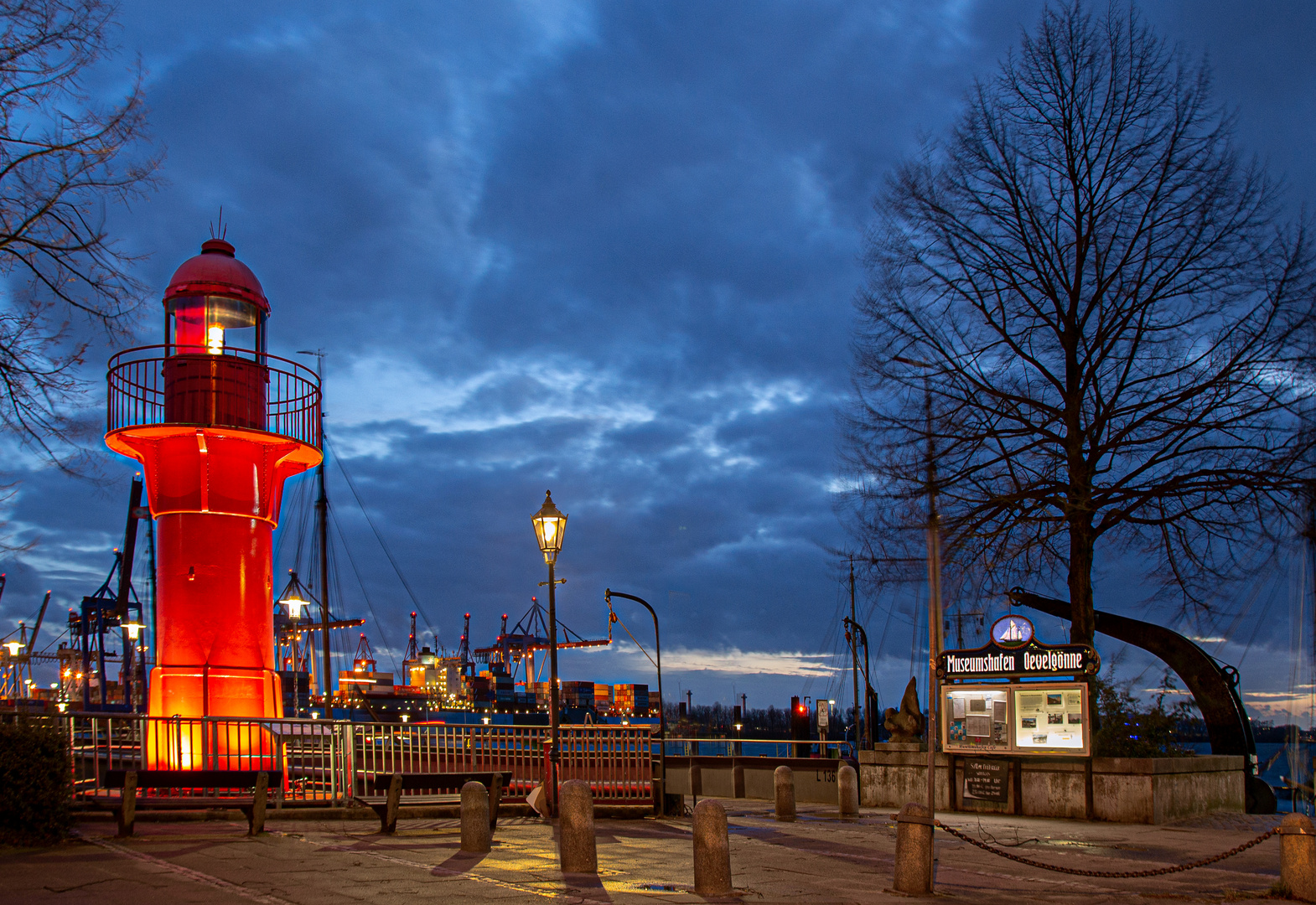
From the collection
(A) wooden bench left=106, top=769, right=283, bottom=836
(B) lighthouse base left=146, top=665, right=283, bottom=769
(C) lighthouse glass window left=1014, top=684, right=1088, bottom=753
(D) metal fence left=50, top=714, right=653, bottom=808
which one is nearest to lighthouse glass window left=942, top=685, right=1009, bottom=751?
(C) lighthouse glass window left=1014, top=684, right=1088, bottom=753

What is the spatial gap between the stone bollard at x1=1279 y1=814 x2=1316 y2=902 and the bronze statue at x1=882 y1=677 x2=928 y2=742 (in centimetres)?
959

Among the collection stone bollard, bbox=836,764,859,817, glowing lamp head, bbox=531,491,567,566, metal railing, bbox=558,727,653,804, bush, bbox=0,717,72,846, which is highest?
glowing lamp head, bbox=531,491,567,566

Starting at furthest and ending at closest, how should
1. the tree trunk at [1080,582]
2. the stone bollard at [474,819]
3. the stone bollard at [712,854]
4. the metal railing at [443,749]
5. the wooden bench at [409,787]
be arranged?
the tree trunk at [1080,582] < the metal railing at [443,749] < the wooden bench at [409,787] < the stone bollard at [474,819] < the stone bollard at [712,854]

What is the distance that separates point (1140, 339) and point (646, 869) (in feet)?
45.5

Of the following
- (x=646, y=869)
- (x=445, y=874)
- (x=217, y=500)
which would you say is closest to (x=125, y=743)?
(x=217, y=500)

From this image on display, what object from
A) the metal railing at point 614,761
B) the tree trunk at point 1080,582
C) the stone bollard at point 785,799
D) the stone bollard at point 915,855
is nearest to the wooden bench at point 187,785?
the metal railing at point 614,761

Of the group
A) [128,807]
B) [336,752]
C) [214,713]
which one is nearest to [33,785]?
[128,807]

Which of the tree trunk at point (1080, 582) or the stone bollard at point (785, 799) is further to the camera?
the tree trunk at point (1080, 582)

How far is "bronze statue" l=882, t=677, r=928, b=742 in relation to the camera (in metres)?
19.8

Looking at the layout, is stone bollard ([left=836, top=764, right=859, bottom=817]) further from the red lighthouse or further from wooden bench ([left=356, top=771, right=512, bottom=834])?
the red lighthouse

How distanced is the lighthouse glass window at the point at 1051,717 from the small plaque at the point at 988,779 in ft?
1.98

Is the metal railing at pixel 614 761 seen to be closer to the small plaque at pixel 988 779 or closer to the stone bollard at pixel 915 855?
the small plaque at pixel 988 779

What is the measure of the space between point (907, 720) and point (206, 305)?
14.9 m

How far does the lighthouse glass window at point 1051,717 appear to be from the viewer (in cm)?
1700
